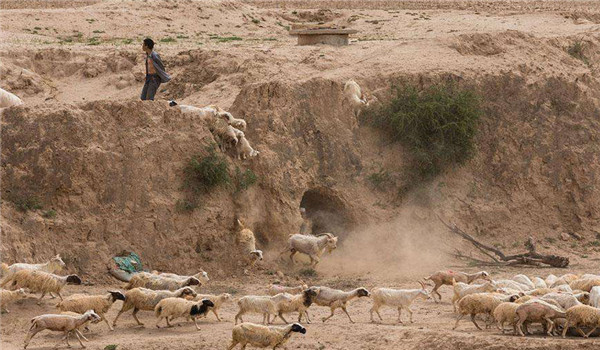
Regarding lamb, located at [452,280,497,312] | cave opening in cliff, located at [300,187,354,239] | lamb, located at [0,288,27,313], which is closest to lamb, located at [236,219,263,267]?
cave opening in cliff, located at [300,187,354,239]

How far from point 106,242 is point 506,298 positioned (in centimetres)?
824

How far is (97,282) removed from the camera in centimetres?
2734

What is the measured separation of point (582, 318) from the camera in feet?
75.8

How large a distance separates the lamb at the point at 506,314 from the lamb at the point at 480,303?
0.38 meters

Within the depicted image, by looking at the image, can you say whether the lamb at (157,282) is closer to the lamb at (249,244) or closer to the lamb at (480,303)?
the lamb at (249,244)

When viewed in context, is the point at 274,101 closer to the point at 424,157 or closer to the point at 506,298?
the point at 424,157

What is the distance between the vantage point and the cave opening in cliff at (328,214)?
30.8 metres

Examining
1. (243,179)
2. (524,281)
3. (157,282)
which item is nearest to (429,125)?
(243,179)

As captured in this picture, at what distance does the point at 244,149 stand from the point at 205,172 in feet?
3.68

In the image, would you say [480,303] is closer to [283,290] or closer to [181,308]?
[283,290]

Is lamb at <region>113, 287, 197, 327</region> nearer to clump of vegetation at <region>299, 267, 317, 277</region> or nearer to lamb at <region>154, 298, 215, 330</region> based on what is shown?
lamb at <region>154, 298, 215, 330</region>

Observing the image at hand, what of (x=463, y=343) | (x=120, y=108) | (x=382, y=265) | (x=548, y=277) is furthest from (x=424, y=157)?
(x=463, y=343)

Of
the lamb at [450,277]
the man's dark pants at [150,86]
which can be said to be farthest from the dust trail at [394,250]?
the man's dark pants at [150,86]

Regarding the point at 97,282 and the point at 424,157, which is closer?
the point at 97,282
